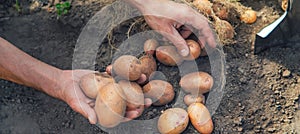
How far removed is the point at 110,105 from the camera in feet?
6.68

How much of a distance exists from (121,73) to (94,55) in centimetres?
46

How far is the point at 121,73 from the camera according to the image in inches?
87.1

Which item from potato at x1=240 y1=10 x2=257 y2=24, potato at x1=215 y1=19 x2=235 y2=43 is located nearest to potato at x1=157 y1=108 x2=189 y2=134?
potato at x1=215 y1=19 x2=235 y2=43

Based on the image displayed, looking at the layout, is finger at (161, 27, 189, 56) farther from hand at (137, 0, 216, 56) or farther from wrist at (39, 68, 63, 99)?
wrist at (39, 68, 63, 99)

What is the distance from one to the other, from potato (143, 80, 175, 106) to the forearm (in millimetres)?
441

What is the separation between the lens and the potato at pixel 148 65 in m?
2.33

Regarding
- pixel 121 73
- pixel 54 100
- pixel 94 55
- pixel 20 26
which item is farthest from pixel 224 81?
pixel 20 26

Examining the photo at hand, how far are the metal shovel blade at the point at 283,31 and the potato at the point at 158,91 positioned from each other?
57 centimetres

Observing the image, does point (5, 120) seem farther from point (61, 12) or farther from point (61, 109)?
point (61, 12)

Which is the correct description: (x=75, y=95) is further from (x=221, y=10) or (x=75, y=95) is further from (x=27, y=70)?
(x=221, y=10)

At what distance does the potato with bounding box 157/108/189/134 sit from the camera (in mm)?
2168

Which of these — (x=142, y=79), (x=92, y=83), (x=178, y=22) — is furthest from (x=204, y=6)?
(x=92, y=83)

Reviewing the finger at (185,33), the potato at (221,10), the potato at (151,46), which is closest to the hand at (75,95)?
the potato at (151,46)

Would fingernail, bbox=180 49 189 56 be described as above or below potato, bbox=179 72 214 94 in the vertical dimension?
above
